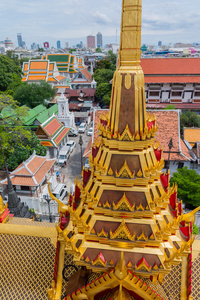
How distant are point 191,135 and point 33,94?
105ft

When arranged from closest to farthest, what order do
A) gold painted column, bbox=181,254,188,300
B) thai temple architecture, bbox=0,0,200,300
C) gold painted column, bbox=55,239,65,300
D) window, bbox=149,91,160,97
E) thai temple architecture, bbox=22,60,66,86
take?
thai temple architecture, bbox=0,0,200,300
gold painted column, bbox=181,254,188,300
gold painted column, bbox=55,239,65,300
window, bbox=149,91,160,97
thai temple architecture, bbox=22,60,66,86

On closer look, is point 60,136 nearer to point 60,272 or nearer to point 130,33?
point 60,272

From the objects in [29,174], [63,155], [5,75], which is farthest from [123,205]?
[5,75]

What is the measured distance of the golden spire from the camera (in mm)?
5391

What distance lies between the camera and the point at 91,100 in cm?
5419

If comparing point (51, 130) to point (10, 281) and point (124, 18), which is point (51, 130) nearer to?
point (10, 281)

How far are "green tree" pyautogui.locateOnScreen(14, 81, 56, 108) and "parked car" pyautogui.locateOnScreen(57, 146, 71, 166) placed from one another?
57.8 ft

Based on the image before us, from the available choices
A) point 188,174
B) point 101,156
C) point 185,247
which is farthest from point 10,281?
point 188,174

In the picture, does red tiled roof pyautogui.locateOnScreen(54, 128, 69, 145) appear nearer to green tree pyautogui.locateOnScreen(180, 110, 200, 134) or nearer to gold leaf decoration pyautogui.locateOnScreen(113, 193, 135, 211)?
green tree pyautogui.locateOnScreen(180, 110, 200, 134)

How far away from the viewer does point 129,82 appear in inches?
226

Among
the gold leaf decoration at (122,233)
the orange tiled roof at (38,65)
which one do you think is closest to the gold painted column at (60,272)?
the gold leaf decoration at (122,233)

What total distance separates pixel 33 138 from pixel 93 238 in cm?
2336

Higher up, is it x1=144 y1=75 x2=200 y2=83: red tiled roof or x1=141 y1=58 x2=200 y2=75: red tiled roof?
x1=141 y1=58 x2=200 y2=75: red tiled roof

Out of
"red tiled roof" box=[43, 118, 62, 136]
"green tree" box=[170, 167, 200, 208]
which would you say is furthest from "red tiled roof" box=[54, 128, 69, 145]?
"green tree" box=[170, 167, 200, 208]
